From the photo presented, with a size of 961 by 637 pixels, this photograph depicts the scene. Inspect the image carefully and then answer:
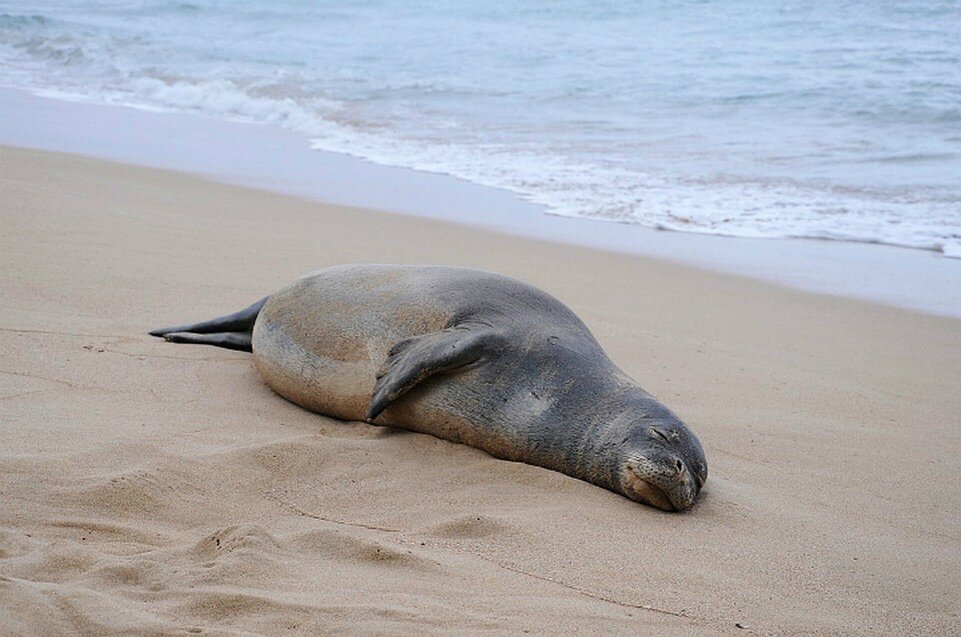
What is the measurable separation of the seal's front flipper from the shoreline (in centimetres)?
375

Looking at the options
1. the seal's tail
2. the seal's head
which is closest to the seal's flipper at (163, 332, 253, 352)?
the seal's tail

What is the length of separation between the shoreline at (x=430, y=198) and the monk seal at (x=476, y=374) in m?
3.50

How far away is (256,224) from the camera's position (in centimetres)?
767

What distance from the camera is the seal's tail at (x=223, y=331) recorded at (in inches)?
191

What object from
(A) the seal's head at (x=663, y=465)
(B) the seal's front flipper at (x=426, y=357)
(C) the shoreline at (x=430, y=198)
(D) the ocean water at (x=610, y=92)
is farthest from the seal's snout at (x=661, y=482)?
(D) the ocean water at (x=610, y=92)

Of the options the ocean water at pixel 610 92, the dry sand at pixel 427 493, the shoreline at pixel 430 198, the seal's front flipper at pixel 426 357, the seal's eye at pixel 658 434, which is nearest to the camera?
the dry sand at pixel 427 493

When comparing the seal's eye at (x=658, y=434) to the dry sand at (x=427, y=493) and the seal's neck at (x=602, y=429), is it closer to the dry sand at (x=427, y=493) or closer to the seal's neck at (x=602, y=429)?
the seal's neck at (x=602, y=429)

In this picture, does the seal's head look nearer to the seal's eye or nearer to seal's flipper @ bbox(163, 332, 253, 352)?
the seal's eye

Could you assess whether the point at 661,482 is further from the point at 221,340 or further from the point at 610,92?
the point at 610,92

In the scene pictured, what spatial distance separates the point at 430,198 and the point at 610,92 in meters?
8.11

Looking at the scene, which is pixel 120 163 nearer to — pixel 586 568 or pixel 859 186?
pixel 859 186

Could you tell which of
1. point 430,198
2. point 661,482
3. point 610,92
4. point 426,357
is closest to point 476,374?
point 426,357

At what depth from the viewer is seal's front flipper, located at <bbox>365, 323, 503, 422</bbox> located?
373 cm

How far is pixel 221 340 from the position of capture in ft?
16.0
